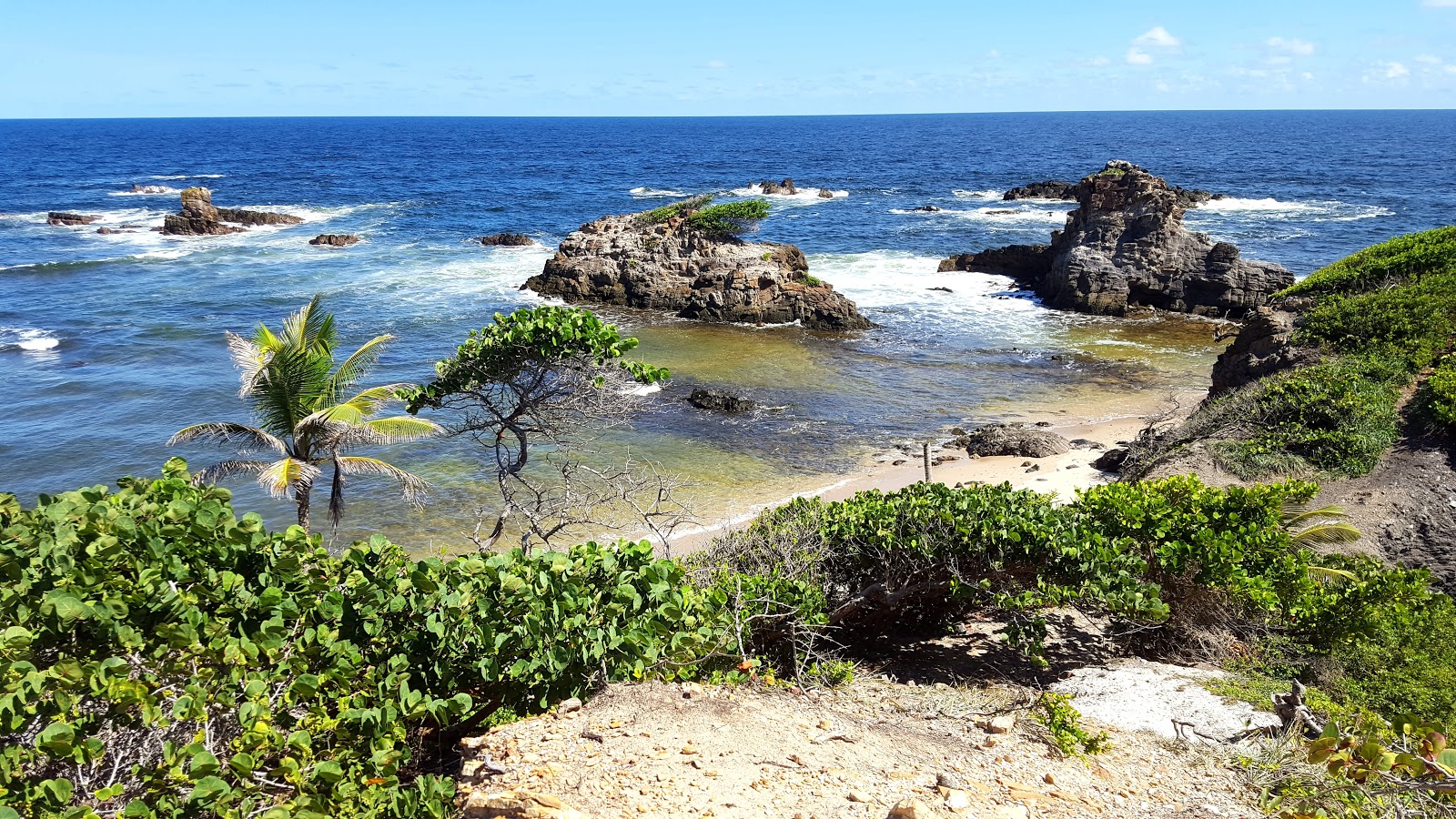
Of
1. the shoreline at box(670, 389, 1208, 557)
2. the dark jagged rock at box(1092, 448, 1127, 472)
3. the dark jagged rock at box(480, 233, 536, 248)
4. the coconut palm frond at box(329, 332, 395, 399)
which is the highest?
the dark jagged rock at box(480, 233, 536, 248)

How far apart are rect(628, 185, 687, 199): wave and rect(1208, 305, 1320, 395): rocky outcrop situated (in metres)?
57.3

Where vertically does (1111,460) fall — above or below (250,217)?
below

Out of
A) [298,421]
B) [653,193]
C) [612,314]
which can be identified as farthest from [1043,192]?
[298,421]

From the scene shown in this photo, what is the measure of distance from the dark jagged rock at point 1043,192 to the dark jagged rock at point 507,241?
38.0m

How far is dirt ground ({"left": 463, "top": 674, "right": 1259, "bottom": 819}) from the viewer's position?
20.0 feet

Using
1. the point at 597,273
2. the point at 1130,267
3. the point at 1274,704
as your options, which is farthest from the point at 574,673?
the point at 1130,267

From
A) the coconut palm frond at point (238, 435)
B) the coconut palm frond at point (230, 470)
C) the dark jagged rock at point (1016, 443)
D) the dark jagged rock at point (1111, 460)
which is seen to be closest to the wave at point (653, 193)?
the dark jagged rock at point (1016, 443)

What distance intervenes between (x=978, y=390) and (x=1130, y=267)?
13638mm

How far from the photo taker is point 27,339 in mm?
31672

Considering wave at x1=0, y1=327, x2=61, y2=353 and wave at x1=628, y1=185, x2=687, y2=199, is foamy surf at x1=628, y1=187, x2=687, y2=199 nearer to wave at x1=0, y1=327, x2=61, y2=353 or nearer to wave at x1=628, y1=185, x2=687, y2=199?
wave at x1=628, y1=185, x2=687, y2=199

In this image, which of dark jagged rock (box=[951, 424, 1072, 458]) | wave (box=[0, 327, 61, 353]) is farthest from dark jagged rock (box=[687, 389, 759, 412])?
wave (box=[0, 327, 61, 353])

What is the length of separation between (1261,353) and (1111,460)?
3.79 m

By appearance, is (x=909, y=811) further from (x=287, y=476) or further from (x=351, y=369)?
(x=351, y=369)

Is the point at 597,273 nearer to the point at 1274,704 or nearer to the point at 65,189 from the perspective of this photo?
the point at 1274,704
